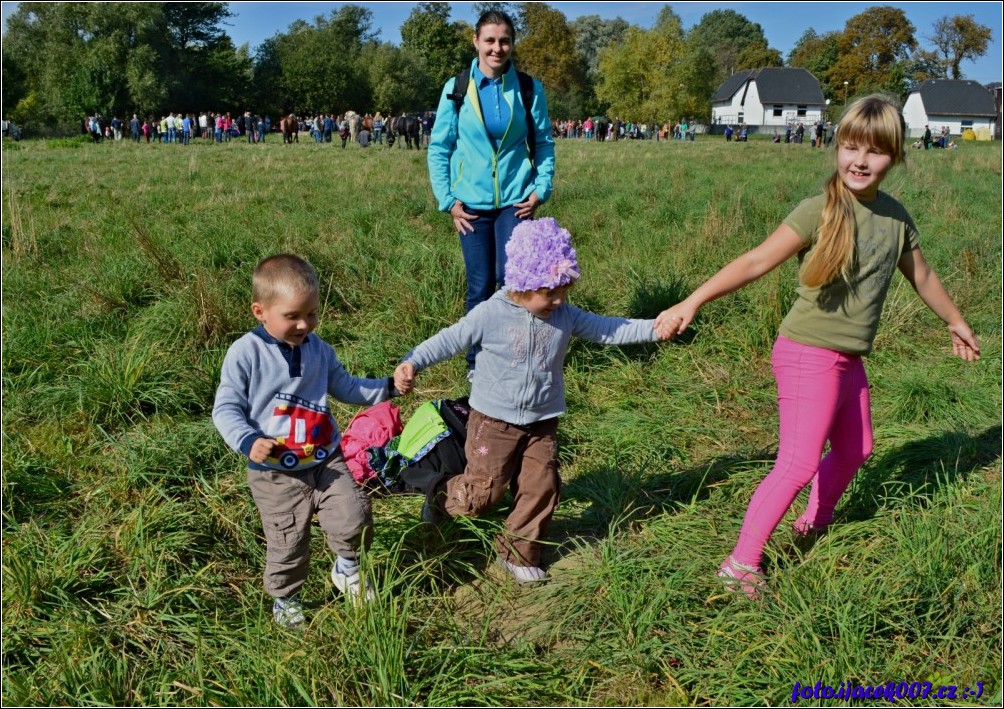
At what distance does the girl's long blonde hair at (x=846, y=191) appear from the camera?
2.52m

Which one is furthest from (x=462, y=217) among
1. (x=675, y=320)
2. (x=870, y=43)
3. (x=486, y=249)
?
(x=870, y=43)

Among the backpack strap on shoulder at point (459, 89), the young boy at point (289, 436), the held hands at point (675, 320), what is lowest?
the young boy at point (289, 436)

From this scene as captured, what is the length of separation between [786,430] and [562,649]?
3.63 ft

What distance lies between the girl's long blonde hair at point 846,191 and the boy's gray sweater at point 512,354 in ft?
2.21

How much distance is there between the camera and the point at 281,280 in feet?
8.48

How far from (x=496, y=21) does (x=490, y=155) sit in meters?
0.69

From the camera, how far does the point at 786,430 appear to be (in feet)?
9.00

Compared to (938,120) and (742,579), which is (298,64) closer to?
(938,120)

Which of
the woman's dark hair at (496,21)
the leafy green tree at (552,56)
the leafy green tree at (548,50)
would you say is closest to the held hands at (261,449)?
the woman's dark hair at (496,21)

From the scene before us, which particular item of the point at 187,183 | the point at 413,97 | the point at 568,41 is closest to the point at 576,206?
the point at 187,183

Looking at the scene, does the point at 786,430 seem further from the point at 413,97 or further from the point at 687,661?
the point at 413,97

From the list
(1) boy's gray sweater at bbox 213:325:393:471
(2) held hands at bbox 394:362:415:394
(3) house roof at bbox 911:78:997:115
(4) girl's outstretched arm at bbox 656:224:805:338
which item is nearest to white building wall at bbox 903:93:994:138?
(3) house roof at bbox 911:78:997:115

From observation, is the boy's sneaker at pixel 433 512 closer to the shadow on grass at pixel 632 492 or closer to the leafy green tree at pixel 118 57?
the shadow on grass at pixel 632 492

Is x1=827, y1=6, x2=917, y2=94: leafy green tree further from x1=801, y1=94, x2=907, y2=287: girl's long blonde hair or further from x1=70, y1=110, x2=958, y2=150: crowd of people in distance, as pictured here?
x1=801, y1=94, x2=907, y2=287: girl's long blonde hair
